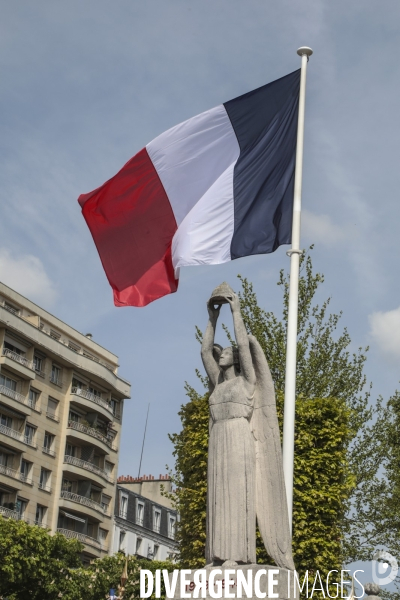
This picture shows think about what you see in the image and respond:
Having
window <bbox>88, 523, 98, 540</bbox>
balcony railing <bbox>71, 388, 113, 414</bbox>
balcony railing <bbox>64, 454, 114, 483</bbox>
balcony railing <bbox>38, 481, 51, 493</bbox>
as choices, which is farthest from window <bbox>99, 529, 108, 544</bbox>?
balcony railing <bbox>71, 388, 113, 414</bbox>

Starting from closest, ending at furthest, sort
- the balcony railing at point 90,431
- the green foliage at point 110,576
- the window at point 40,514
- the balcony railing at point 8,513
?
the green foliage at point 110,576 → the balcony railing at point 8,513 → the window at point 40,514 → the balcony railing at point 90,431

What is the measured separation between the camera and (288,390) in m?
16.5

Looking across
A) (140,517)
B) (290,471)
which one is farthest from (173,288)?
(140,517)

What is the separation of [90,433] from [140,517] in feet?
42.9

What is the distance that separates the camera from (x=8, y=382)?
62.5 m

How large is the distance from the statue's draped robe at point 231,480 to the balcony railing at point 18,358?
5090 cm

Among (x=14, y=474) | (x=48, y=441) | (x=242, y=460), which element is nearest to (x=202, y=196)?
(x=242, y=460)

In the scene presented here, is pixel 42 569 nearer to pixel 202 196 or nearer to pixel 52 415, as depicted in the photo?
pixel 52 415

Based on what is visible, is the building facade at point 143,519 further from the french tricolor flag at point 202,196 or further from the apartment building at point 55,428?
the french tricolor flag at point 202,196

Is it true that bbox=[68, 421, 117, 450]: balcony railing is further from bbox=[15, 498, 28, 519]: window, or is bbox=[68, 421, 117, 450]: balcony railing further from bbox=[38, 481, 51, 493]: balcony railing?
bbox=[15, 498, 28, 519]: window

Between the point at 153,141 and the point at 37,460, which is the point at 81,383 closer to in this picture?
the point at 37,460

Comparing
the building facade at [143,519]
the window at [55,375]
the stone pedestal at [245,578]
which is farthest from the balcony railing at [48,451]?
the stone pedestal at [245,578]

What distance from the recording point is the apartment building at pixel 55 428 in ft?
202

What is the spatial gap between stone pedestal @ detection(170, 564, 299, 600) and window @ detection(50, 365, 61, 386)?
57035 mm
